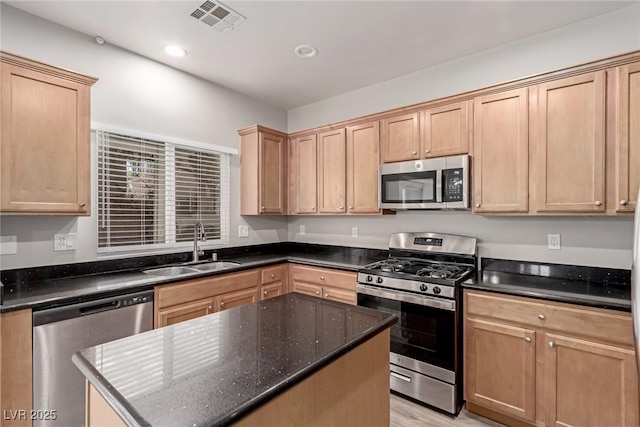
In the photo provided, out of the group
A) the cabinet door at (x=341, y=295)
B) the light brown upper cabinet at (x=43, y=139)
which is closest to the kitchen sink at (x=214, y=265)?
the cabinet door at (x=341, y=295)

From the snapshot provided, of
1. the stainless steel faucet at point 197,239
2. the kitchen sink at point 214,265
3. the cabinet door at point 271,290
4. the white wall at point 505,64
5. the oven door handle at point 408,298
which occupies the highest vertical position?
the white wall at point 505,64

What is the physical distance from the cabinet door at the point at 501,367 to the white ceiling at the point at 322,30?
2160mm

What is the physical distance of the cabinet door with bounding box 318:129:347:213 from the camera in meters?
3.39

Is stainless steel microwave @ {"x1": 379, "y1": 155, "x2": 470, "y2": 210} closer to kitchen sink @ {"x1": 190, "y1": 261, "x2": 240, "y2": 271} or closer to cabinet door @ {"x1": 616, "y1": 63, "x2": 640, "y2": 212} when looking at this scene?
cabinet door @ {"x1": 616, "y1": 63, "x2": 640, "y2": 212}

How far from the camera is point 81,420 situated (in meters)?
1.97

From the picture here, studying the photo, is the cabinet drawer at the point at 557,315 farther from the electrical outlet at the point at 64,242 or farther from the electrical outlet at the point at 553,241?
the electrical outlet at the point at 64,242

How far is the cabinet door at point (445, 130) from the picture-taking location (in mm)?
2619

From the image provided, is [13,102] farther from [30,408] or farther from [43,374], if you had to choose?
[30,408]

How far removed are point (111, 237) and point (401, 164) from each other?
8.45ft

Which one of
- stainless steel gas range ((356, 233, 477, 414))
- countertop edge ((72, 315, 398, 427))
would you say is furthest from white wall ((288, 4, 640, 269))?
countertop edge ((72, 315, 398, 427))

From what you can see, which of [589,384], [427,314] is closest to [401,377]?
[427,314]

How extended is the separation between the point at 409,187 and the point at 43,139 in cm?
270

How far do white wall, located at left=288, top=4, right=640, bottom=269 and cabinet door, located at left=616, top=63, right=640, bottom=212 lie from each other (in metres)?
0.35

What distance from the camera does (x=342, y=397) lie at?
1175 mm
